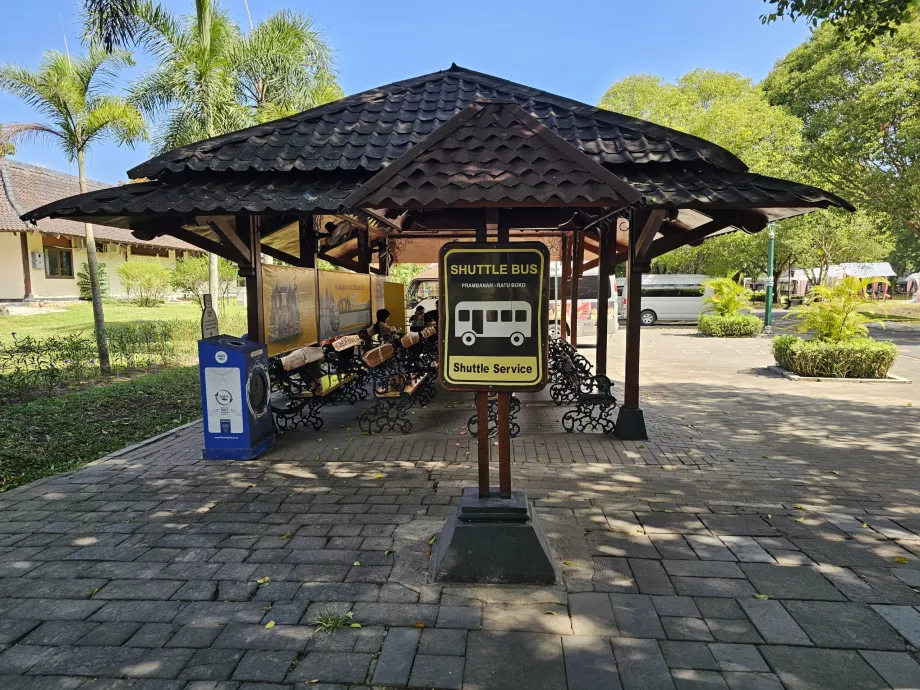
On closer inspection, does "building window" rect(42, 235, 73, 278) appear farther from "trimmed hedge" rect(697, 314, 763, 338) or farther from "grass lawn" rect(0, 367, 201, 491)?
"trimmed hedge" rect(697, 314, 763, 338)

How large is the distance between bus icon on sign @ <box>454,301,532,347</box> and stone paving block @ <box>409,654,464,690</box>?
1633 mm

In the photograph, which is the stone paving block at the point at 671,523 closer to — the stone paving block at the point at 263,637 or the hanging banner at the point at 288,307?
the stone paving block at the point at 263,637

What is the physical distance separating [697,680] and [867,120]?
2132 cm

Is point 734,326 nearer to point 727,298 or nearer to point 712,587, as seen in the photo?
point 727,298

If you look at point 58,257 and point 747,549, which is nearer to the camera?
point 747,549

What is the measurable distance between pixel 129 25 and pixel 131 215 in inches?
299

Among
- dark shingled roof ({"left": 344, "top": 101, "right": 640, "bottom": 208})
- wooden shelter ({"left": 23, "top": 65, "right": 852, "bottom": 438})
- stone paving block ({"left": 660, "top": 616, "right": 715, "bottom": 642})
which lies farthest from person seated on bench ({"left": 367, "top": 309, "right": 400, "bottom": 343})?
stone paving block ({"left": 660, "top": 616, "right": 715, "bottom": 642})

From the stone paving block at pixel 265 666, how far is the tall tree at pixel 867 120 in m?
21.2

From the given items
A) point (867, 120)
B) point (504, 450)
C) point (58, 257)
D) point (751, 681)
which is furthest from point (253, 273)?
point (58, 257)

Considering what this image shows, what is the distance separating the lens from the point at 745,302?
66.3 feet

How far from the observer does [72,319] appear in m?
20.3

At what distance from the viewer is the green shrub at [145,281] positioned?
26703mm

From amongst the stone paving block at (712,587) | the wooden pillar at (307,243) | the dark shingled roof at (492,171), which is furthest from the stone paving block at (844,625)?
the wooden pillar at (307,243)

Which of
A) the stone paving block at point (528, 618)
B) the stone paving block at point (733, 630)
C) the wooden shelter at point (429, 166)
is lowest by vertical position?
the stone paving block at point (733, 630)
